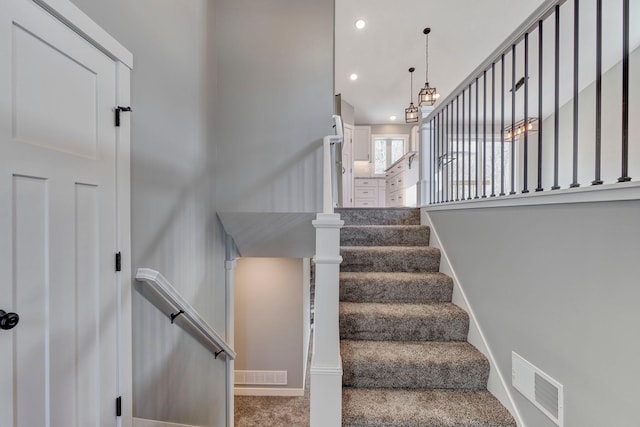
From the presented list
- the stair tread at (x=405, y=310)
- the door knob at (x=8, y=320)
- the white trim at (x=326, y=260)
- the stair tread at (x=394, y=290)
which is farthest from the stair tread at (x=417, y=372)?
the door knob at (x=8, y=320)

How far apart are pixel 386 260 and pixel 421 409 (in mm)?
1120

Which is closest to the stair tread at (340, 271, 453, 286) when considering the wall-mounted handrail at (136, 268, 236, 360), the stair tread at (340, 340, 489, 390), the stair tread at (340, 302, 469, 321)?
the stair tread at (340, 302, 469, 321)

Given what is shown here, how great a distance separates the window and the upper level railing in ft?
9.24

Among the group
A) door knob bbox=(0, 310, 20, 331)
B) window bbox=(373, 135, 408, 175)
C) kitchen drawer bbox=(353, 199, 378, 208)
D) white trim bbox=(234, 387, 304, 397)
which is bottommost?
white trim bbox=(234, 387, 304, 397)

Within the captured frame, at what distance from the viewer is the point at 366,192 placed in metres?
7.81

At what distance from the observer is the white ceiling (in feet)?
14.3

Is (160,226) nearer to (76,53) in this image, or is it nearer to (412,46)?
(76,53)

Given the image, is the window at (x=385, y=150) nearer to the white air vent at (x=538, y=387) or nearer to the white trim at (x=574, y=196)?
the white trim at (x=574, y=196)

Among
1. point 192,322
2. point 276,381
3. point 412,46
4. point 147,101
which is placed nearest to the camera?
point 147,101

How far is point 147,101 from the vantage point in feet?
5.08

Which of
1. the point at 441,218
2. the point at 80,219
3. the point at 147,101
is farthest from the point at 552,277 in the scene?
the point at 147,101

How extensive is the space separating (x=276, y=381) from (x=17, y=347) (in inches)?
131

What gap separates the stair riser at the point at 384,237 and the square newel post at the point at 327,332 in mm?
1330

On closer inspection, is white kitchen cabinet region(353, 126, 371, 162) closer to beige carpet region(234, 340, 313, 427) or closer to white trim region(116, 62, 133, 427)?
beige carpet region(234, 340, 313, 427)
